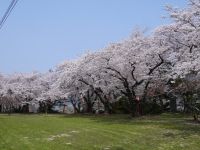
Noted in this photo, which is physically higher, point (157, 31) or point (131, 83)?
point (157, 31)

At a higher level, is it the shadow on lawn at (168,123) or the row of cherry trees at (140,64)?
the row of cherry trees at (140,64)

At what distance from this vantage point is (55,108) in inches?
2980

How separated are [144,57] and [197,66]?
52.8ft

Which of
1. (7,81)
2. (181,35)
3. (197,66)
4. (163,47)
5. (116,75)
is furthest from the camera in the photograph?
(7,81)

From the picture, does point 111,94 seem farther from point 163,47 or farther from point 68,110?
point 68,110

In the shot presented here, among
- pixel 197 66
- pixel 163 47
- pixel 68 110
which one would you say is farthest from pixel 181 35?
pixel 68 110

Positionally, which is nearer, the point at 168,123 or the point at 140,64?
the point at 168,123

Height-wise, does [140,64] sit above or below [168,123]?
above

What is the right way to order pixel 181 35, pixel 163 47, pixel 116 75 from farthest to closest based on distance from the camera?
pixel 116 75 → pixel 163 47 → pixel 181 35

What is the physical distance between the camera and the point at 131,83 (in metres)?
42.2

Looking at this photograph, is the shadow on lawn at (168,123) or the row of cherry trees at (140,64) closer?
the shadow on lawn at (168,123)

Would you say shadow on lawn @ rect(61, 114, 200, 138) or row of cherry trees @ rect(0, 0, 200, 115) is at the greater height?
row of cherry trees @ rect(0, 0, 200, 115)

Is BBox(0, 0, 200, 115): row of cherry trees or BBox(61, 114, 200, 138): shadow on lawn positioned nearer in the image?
BBox(61, 114, 200, 138): shadow on lawn

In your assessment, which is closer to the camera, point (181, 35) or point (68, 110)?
point (181, 35)
